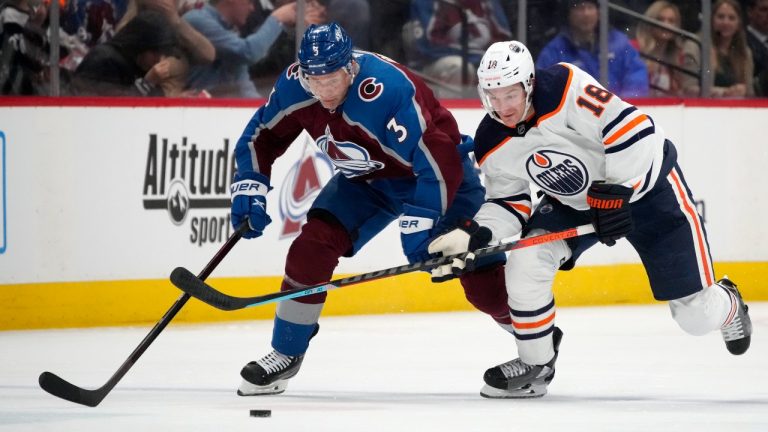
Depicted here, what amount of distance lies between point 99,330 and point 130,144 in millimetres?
772

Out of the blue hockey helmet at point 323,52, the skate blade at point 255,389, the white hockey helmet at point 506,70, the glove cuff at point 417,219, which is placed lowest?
the skate blade at point 255,389

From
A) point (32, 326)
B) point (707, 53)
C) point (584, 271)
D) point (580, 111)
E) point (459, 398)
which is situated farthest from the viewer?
point (707, 53)

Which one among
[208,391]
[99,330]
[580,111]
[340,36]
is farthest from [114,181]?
[580,111]

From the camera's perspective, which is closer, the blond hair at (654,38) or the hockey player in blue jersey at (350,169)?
the hockey player in blue jersey at (350,169)

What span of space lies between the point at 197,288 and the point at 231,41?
2302 mm

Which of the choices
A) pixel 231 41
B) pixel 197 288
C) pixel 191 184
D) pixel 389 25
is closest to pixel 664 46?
pixel 389 25

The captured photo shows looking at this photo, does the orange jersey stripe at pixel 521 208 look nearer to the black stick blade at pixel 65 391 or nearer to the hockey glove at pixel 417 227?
the hockey glove at pixel 417 227

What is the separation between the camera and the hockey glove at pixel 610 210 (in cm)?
345

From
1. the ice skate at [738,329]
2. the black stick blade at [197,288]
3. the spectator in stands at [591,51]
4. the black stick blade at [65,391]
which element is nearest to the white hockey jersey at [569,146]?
the ice skate at [738,329]

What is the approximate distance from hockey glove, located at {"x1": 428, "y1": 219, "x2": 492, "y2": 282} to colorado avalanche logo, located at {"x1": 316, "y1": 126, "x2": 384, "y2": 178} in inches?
13.1

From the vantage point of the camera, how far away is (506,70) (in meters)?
3.45

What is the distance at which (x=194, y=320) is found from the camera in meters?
5.55

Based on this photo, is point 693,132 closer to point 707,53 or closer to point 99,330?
point 707,53

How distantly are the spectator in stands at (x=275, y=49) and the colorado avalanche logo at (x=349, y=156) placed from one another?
2.05 meters
